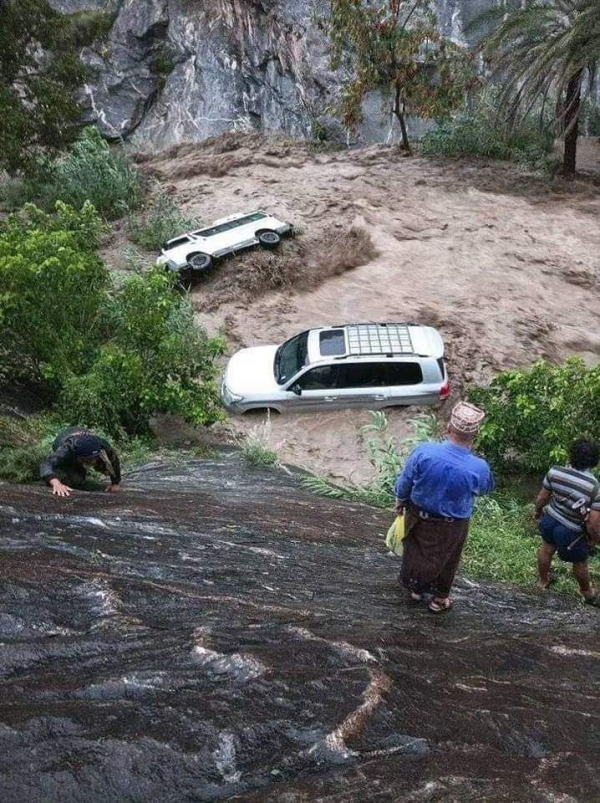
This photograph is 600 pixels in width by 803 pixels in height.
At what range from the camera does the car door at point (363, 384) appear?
11.4 metres

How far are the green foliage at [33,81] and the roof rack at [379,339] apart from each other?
916cm

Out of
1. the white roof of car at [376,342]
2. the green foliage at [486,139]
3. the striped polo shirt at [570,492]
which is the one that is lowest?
the white roof of car at [376,342]

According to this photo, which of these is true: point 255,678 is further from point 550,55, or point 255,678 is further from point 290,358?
point 550,55

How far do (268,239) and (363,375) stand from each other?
5896mm

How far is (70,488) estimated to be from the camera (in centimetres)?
596

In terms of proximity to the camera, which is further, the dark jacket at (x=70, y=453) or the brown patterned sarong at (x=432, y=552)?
the dark jacket at (x=70, y=453)

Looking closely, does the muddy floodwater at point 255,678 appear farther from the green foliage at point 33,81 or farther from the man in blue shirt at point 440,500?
the green foliage at point 33,81

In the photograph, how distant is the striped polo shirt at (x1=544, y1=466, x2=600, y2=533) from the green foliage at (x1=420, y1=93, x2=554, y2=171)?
17306mm

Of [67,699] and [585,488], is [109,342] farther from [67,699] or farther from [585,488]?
[67,699]

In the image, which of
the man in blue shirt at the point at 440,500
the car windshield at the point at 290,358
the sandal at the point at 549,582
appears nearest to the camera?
the man in blue shirt at the point at 440,500

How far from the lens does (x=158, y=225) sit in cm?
1712

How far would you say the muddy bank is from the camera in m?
13.4

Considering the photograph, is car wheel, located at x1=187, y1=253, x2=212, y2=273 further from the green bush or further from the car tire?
the green bush

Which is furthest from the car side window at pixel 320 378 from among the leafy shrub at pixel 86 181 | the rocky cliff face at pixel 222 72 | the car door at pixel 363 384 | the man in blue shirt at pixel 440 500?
the rocky cliff face at pixel 222 72
